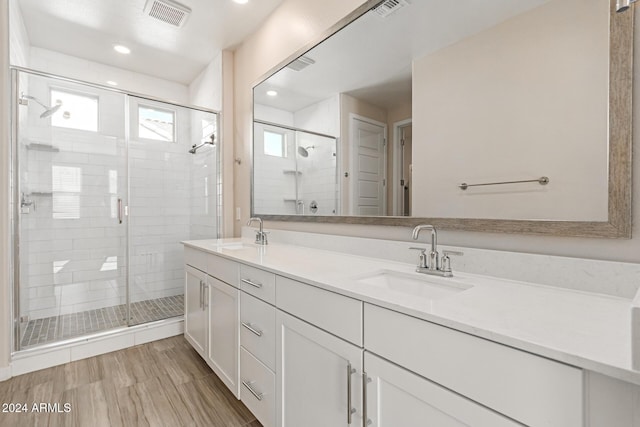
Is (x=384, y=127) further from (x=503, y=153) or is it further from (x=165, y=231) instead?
(x=165, y=231)

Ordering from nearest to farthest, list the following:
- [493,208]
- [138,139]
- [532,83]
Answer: [532,83], [493,208], [138,139]

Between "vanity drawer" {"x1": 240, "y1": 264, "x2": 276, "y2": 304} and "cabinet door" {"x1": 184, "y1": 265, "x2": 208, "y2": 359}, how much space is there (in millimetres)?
611

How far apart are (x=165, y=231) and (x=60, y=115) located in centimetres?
134

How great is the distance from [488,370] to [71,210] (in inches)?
130

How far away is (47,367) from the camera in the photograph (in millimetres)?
2125

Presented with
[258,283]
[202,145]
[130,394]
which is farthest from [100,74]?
[258,283]

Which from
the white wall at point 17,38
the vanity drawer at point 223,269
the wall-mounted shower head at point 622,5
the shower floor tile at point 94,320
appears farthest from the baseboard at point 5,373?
the wall-mounted shower head at point 622,5

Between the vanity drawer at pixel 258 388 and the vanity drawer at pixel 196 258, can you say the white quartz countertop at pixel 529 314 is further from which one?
the vanity drawer at pixel 196 258

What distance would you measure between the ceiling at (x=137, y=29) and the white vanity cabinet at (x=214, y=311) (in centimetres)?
192

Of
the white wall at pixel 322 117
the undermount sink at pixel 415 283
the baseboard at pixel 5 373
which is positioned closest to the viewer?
the undermount sink at pixel 415 283

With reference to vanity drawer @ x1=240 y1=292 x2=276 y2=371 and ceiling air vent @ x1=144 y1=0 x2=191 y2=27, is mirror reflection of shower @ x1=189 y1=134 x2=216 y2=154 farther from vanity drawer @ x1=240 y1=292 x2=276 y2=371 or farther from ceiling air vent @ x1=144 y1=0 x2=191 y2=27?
vanity drawer @ x1=240 y1=292 x2=276 y2=371

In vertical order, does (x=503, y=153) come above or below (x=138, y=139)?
below

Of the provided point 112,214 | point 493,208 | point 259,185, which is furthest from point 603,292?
point 112,214

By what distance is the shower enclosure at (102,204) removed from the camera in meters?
2.41
